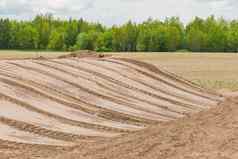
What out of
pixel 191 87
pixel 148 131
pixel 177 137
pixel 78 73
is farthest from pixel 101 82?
pixel 177 137

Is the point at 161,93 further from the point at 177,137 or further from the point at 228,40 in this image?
the point at 228,40

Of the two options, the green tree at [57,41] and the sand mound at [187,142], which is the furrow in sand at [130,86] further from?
the green tree at [57,41]

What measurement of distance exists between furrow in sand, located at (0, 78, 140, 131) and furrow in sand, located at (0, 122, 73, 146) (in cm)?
236

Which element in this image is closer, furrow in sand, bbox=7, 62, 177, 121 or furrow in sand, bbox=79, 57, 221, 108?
furrow in sand, bbox=7, 62, 177, 121

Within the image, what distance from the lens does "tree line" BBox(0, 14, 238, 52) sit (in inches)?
4218

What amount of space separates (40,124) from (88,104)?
5.03m

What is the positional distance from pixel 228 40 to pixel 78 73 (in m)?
82.6

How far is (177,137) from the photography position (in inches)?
409

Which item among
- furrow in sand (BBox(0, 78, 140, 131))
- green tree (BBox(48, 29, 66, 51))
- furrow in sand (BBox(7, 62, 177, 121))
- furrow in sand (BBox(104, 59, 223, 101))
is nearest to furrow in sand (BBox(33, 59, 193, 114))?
furrow in sand (BBox(7, 62, 177, 121))

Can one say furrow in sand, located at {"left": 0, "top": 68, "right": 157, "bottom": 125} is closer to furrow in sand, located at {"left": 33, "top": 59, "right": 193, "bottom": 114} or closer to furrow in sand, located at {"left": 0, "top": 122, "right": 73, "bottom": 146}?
furrow in sand, located at {"left": 33, "top": 59, "right": 193, "bottom": 114}

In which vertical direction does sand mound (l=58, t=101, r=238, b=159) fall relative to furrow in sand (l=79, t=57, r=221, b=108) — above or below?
above

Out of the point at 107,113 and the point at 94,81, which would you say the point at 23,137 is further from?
the point at 94,81

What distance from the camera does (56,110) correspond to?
20.3m

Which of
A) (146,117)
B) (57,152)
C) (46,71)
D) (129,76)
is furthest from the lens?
(129,76)
